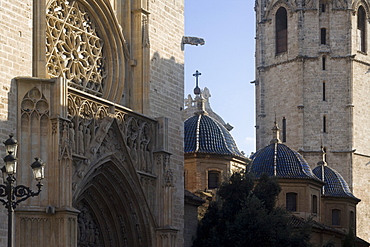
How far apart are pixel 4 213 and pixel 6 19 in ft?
15.3

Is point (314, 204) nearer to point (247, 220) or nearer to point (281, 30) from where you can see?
point (247, 220)

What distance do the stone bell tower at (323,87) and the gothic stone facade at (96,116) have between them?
118 feet

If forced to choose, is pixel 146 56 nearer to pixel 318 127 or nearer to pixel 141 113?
pixel 141 113

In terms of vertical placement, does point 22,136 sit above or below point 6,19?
below

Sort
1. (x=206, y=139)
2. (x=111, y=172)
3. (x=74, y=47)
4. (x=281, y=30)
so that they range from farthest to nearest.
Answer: (x=281, y=30) < (x=206, y=139) < (x=111, y=172) < (x=74, y=47)

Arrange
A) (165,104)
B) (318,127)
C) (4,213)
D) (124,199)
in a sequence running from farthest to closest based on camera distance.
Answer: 1. (318,127)
2. (165,104)
3. (124,199)
4. (4,213)

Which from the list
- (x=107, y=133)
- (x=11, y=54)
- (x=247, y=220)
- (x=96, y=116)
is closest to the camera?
(x=11, y=54)

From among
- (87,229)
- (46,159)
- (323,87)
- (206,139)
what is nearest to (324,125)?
(323,87)

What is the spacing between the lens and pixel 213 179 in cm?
4722

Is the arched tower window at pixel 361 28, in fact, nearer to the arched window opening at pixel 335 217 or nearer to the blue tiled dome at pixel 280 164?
the arched window opening at pixel 335 217

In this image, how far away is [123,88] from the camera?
29734 millimetres

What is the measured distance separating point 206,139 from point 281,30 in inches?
999

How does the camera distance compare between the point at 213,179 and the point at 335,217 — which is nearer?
the point at 213,179

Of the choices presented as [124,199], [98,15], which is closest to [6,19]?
[98,15]
